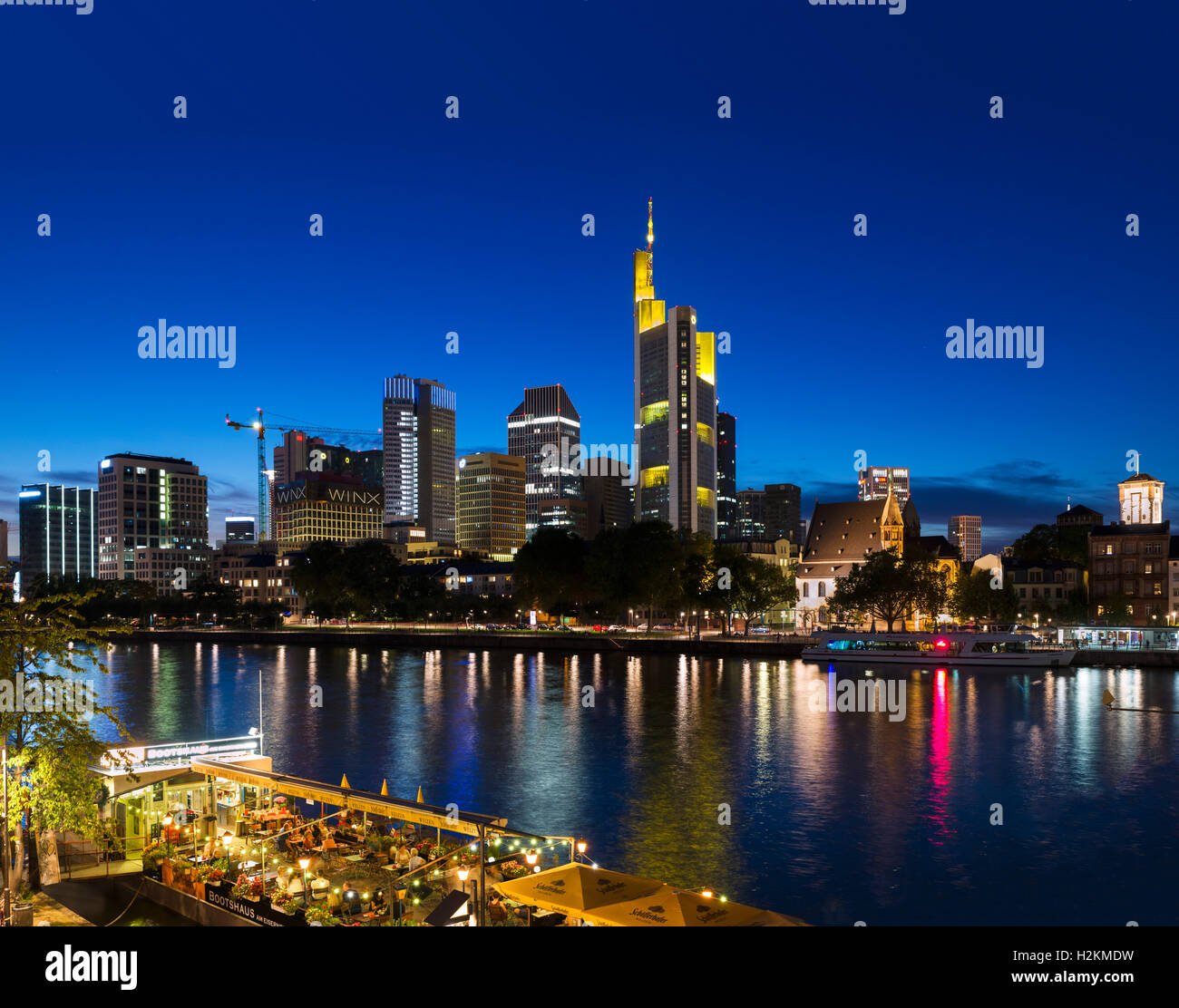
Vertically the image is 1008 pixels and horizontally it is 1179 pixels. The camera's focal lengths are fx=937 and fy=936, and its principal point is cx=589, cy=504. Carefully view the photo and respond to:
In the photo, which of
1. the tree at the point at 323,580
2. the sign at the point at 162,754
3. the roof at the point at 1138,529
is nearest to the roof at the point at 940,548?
the roof at the point at 1138,529

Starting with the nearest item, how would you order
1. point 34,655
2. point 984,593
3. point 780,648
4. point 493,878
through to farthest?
point 493,878, point 34,655, point 780,648, point 984,593

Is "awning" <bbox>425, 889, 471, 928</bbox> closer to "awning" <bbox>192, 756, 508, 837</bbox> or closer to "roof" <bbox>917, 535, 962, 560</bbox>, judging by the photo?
"awning" <bbox>192, 756, 508, 837</bbox>

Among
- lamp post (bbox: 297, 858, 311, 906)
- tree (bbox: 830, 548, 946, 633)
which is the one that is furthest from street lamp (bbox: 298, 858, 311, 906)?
tree (bbox: 830, 548, 946, 633)

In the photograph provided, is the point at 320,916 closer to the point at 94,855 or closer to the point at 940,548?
the point at 94,855
